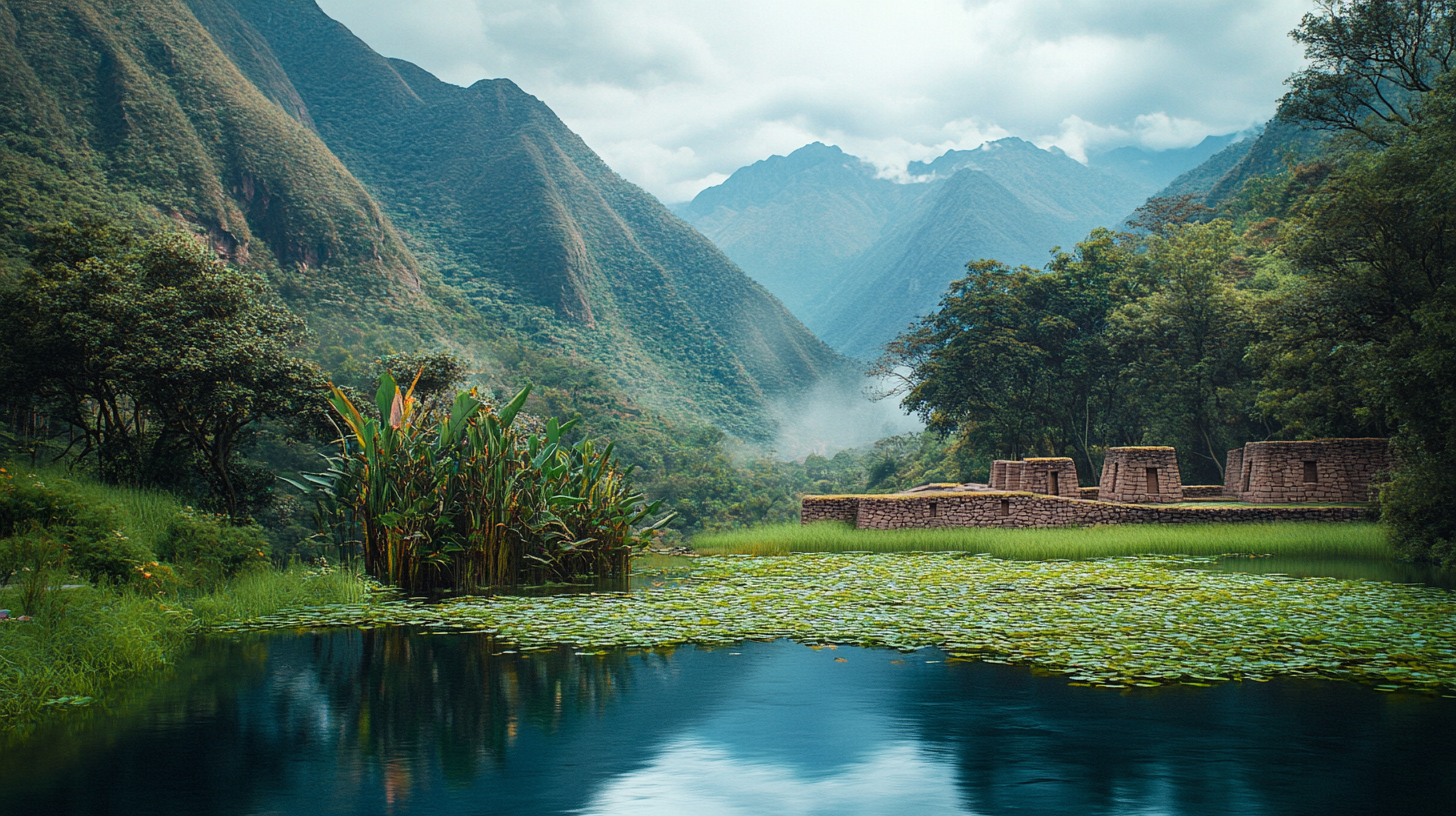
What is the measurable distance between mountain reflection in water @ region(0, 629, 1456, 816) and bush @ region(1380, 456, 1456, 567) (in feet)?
26.9

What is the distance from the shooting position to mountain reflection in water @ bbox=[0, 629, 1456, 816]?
416cm

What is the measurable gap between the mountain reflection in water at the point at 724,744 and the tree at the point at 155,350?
7.94m

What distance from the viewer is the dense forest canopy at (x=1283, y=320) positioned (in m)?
12.5

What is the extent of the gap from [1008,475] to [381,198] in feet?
199

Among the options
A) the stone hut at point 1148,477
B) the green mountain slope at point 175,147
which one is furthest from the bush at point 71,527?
the green mountain slope at point 175,147

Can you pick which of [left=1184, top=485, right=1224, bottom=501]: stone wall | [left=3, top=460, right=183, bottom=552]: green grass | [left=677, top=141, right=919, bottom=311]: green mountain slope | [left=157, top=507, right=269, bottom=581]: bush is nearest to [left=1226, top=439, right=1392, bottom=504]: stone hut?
[left=1184, top=485, right=1224, bottom=501]: stone wall

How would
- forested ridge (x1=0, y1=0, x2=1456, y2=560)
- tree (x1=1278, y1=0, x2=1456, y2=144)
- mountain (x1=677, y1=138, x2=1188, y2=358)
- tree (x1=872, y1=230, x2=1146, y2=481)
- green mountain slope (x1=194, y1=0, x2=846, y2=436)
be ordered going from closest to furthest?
1. forested ridge (x1=0, y1=0, x2=1456, y2=560)
2. tree (x1=1278, y1=0, x2=1456, y2=144)
3. tree (x1=872, y1=230, x2=1146, y2=481)
4. green mountain slope (x1=194, y1=0, x2=846, y2=436)
5. mountain (x1=677, y1=138, x2=1188, y2=358)

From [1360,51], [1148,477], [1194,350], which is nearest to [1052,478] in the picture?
[1148,477]

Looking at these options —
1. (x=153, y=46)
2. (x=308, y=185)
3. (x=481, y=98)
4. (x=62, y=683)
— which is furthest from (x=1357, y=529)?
(x=481, y=98)

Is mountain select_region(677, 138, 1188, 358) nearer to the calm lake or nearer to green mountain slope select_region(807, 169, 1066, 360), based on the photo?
green mountain slope select_region(807, 169, 1066, 360)

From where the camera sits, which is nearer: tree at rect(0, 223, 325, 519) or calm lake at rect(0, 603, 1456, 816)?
calm lake at rect(0, 603, 1456, 816)

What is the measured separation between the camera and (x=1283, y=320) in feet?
61.3

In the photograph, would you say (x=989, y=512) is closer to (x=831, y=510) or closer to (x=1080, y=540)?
(x=831, y=510)

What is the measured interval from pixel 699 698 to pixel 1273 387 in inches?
949
